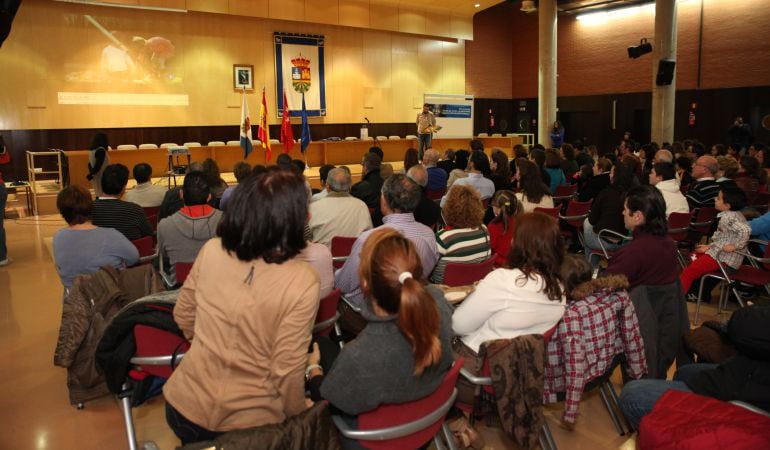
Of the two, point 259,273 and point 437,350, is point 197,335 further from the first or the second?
point 437,350

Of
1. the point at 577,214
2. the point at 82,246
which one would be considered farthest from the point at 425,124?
the point at 82,246

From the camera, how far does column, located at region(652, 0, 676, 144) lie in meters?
13.6

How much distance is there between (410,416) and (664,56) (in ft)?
46.9

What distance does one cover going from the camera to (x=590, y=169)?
23.9ft

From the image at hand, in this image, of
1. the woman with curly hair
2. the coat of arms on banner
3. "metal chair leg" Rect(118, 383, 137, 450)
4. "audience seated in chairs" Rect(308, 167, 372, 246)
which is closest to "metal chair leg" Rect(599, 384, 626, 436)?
the woman with curly hair

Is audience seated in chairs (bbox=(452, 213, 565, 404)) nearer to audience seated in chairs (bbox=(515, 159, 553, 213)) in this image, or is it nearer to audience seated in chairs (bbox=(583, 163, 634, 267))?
audience seated in chairs (bbox=(583, 163, 634, 267))

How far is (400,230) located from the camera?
140 inches

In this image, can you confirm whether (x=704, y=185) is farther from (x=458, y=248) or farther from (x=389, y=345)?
(x=389, y=345)

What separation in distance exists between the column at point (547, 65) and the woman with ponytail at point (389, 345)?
47.6 ft

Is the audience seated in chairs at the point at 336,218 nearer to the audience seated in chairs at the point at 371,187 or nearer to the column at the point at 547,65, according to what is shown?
the audience seated in chairs at the point at 371,187

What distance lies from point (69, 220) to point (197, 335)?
7.42 ft

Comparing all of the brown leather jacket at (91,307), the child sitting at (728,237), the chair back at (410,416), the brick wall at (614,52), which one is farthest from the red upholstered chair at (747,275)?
the brick wall at (614,52)

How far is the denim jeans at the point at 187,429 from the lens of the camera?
1851mm

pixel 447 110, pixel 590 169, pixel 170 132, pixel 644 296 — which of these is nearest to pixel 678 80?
pixel 447 110
